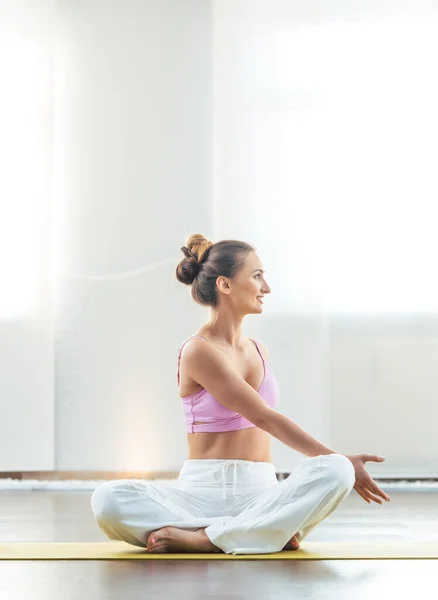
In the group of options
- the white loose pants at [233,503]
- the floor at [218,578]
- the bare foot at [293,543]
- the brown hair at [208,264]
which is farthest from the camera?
the brown hair at [208,264]

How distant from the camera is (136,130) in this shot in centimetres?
460

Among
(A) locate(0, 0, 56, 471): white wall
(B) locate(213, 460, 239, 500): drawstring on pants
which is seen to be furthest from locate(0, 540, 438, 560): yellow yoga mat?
(A) locate(0, 0, 56, 471): white wall

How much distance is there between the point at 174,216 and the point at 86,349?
2.34 ft

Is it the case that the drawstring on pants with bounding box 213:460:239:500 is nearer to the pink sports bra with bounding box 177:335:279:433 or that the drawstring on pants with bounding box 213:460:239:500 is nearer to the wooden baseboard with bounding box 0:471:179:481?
the pink sports bra with bounding box 177:335:279:433

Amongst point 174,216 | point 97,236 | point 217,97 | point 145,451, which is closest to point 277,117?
point 217,97

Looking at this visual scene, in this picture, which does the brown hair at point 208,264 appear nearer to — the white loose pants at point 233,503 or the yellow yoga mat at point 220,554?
the white loose pants at point 233,503

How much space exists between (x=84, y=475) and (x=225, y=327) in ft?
7.72

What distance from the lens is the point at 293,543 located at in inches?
84.1

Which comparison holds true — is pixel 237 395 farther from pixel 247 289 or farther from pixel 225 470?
pixel 247 289

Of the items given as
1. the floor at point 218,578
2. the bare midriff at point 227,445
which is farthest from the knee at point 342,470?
the bare midriff at point 227,445

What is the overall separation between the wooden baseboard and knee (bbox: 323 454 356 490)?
2.51 meters

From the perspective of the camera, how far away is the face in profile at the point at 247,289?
2.29 metres

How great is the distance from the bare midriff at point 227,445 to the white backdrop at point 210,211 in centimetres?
220

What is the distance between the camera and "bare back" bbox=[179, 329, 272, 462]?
2211mm
